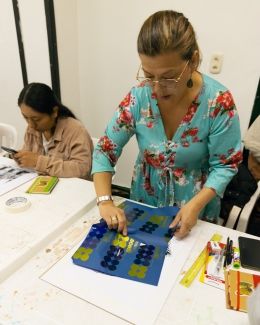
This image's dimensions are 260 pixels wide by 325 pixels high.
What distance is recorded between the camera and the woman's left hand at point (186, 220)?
0.80 meters

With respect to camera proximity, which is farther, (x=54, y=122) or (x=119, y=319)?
(x=54, y=122)

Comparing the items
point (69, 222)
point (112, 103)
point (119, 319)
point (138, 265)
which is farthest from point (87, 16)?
point (119, 319)

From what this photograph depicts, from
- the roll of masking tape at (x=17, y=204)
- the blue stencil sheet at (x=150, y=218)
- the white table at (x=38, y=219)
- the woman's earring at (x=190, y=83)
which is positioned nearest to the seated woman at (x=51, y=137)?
the white table at (x=38, y=219)

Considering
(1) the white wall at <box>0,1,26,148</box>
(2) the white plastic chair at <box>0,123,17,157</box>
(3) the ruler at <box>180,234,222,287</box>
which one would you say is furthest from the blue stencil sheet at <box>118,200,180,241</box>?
(1) the white wall at <box>0,1,26,148</box>

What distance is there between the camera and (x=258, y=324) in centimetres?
40

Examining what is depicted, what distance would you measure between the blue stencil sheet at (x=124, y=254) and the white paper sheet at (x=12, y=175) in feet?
1.54

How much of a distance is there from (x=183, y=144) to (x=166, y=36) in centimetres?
35

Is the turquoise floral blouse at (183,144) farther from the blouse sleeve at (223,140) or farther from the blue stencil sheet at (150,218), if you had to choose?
the blue stencil sheet at (150,218)

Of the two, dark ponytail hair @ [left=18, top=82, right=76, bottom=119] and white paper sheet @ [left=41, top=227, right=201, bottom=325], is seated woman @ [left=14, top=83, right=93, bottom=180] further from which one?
white paper sheet @ [left=41, top=227, right=201, bottom=325]

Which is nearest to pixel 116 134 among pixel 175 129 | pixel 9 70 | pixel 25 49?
pixel 175 129

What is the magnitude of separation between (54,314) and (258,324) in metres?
0.40

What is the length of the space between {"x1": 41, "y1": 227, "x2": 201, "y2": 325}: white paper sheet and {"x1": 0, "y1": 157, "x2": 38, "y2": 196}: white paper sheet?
51cm

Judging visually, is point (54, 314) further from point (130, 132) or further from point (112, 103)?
point (112, 103)

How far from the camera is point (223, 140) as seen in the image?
2.83 ft
